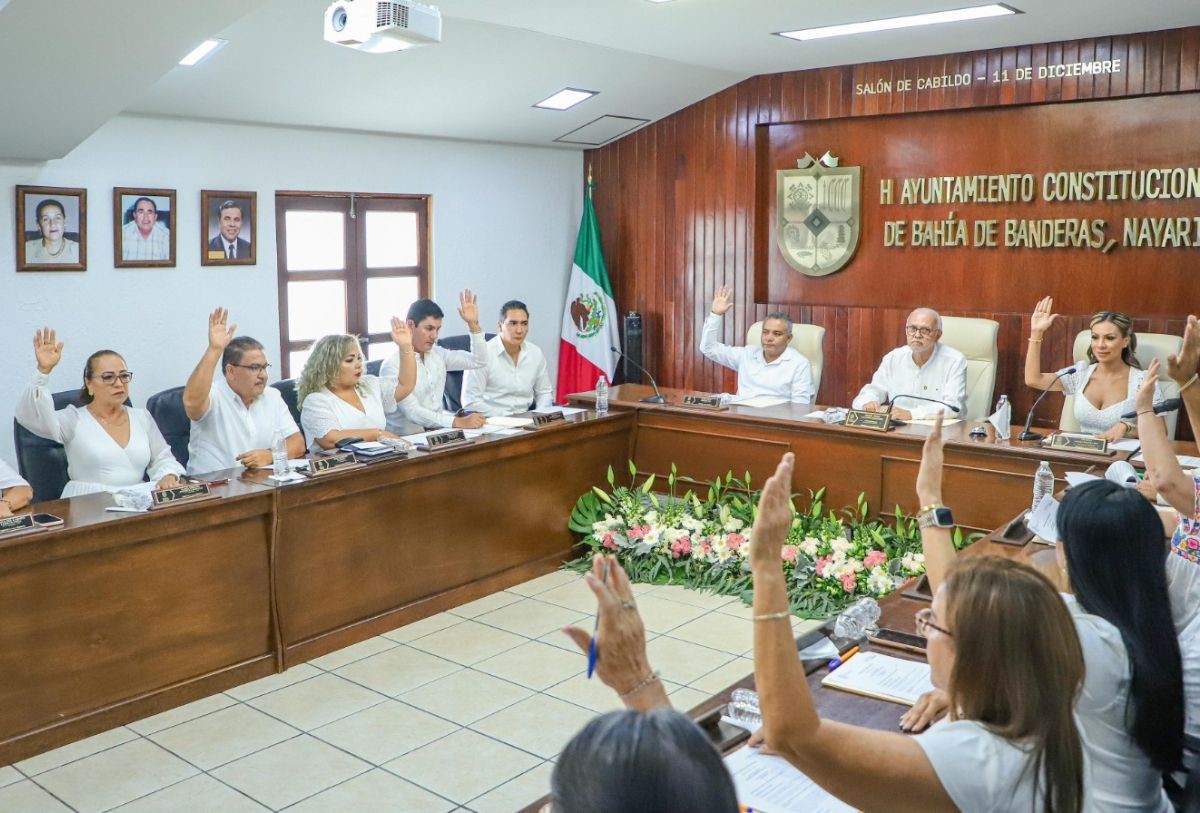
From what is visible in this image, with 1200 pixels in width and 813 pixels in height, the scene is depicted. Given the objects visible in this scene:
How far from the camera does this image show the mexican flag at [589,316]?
845cm

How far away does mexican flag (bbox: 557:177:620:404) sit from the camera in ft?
27.7

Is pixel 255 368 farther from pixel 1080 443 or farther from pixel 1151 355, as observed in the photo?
pixel 1151 355

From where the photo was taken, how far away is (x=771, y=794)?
2045 millimetres

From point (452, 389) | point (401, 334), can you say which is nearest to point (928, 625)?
point (401, 334)

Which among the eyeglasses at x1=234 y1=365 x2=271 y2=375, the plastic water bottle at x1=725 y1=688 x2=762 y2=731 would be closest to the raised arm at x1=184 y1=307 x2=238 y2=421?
the eyeglasses at x1=234 y1=365 x2=271 y2=375

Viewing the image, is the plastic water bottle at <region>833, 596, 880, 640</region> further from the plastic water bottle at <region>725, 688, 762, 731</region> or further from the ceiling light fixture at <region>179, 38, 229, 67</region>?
the ceiling light fixture at <region>179, 38, 229, 67</region>

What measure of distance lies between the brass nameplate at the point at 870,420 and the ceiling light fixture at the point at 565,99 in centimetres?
309

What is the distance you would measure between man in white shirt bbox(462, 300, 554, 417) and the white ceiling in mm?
1449

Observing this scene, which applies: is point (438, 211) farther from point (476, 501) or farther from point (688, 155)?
point (476, 501)

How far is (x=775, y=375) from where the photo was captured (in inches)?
254

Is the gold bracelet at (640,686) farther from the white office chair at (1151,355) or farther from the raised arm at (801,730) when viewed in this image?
the white office chair at (1151,355)

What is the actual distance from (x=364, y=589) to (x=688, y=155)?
14.9 feet

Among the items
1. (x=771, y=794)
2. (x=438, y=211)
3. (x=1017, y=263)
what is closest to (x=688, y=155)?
(x=438, y=211)

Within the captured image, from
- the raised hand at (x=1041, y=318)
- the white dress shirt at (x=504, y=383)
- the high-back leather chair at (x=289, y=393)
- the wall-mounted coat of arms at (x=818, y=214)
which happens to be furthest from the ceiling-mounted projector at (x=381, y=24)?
the wall-mounted coat of arms at (x=818, y=214)
